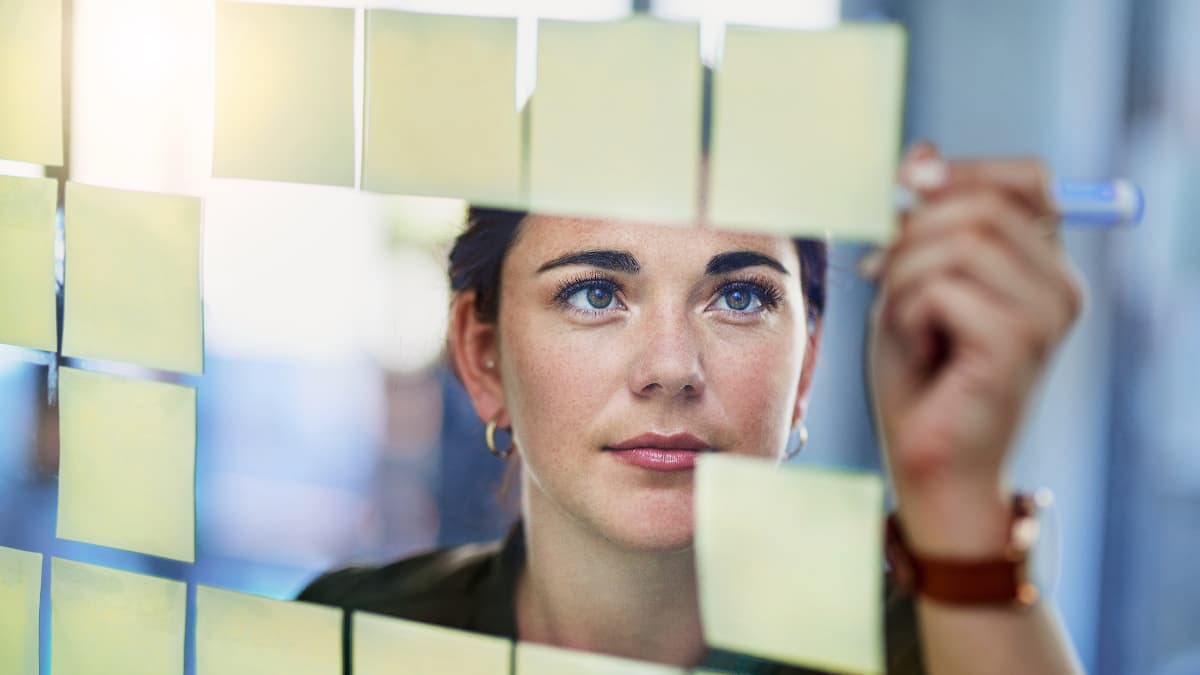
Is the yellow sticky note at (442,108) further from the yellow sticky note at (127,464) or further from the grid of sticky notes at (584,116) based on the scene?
the yellow sticky note at (127,464)

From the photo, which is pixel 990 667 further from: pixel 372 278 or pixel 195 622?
pixel 195 622

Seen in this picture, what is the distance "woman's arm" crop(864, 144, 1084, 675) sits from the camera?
0.74m

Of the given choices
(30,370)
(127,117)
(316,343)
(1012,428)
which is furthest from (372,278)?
(1012,428)

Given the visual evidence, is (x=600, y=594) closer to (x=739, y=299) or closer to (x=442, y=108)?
(x=739, y=299)

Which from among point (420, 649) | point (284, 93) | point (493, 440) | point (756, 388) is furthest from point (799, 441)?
point (284, 93)

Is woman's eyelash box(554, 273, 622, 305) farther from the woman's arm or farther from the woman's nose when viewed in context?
the woman's arm

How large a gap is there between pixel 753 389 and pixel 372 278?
1.17ft

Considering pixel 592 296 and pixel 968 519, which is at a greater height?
pixel 592 296

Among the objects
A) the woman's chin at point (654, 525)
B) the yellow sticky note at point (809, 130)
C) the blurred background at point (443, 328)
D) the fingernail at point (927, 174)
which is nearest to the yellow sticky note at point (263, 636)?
the blurred background at point (443, 328)

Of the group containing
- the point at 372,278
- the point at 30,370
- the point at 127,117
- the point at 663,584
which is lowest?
the point at 663,584

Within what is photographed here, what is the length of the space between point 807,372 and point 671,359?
11 centimetres

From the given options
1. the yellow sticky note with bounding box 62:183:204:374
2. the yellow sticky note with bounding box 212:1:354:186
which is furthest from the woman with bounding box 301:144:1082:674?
the yellow sticky note with bounding box 62:183:204:374

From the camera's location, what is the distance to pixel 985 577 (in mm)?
751

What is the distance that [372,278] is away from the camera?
1008 mm
